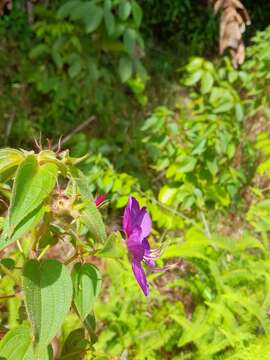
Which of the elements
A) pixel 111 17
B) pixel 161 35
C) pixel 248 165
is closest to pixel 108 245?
pixel 111 17

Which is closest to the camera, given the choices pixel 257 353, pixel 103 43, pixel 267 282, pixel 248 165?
pixel 257 353

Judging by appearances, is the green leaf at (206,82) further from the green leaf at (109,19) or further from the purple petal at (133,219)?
the purple petal at (133,219)

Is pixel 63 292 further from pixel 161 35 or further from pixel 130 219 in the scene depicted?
pixel 161 35

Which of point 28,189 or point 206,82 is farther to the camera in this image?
point 206,82

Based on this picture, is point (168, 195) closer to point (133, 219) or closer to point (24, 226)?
point (133, 219)

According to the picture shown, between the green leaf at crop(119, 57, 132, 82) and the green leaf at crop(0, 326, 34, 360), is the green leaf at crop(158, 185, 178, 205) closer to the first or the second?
the green leaf at crop(119, 57, 132, 82)

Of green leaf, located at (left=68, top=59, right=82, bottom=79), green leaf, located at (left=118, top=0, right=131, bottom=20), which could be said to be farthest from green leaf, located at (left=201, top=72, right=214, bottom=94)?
green leaf, located at (left=68, top=59, right=82, bottom=79)

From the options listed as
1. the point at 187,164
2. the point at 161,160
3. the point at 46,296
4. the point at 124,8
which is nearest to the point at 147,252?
the point at 46,296

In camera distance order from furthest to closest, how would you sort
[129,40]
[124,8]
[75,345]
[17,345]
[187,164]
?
1. [129,40]
2. [124,8]
3. [187,164]
4. [75,345]
5. [17,345]
